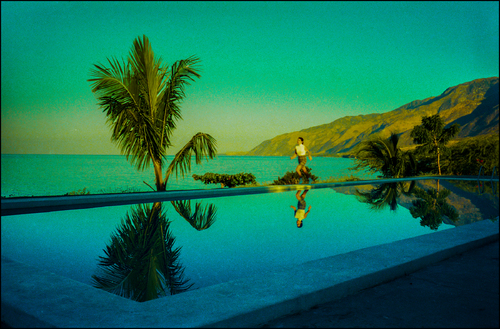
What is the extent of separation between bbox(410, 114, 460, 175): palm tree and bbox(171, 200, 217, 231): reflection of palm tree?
14.7 metres

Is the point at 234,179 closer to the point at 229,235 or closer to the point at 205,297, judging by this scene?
the point at 229,235

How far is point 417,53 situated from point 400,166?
1456cm

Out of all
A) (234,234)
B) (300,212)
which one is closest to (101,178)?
(300,212)

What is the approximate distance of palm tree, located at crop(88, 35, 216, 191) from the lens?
9625mm

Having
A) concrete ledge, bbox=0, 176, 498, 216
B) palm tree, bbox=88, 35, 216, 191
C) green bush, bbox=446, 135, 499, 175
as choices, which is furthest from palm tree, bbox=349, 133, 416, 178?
palm tree, bbox=88, 35, 216, 191

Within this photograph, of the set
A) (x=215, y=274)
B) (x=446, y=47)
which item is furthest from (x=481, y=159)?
(x=215, y=274)

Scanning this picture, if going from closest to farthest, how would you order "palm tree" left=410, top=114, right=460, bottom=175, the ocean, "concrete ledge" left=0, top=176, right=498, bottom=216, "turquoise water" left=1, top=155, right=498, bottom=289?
"turquoise water" left=1, top=155, right=498, bottom=289 < "concrete ledge" left=0, top=176, right=498, bottom=216 < the ocean < "palm tree" left=410, top=114, right=460, bottom=175

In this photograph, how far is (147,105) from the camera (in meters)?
10.0

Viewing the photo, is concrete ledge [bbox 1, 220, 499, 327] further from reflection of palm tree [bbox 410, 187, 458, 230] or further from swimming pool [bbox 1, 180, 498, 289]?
reflection of palm tree [bbox 410, 187, 458, 230]

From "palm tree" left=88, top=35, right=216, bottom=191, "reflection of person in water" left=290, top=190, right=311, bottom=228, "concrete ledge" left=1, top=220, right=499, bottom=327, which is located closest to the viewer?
"concrete ledge" left=1, top=220, right=499, bottom=327

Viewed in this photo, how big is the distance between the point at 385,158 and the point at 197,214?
45.2ft

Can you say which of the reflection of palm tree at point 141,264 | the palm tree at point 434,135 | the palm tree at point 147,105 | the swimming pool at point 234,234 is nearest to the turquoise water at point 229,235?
the swimming pool at point 234,234

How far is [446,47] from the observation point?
3186mm

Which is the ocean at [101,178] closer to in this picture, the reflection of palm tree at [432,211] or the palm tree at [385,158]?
the palm tree at [385,158]
